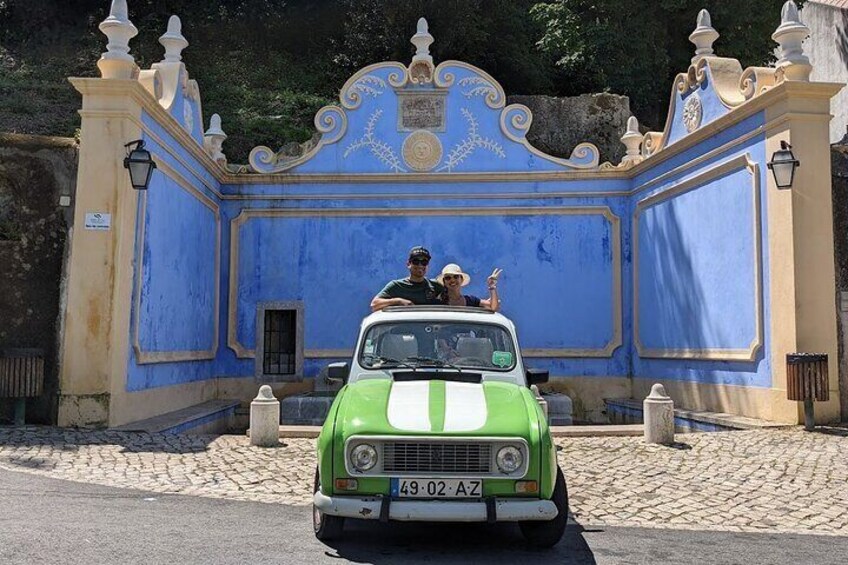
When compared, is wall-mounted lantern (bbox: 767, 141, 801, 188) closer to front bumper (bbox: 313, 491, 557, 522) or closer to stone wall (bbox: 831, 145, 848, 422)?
stone wall (bbox: 831, 145, 848, 422)

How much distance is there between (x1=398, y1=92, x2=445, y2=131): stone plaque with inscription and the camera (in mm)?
14430

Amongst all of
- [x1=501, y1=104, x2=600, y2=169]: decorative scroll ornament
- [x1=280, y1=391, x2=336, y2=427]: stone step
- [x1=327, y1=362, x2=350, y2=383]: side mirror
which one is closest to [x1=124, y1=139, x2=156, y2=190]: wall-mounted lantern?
[x1=280, y1=391, x2=336, y2=427]: stone step

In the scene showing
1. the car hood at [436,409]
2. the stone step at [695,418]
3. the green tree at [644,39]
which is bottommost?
the stone step at [695,418]

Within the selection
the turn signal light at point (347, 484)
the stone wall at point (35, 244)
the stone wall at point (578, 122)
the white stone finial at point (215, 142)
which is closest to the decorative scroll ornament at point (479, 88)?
the white stone finial at point (215, 142)

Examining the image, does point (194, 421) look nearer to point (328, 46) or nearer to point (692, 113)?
point (692, 113)

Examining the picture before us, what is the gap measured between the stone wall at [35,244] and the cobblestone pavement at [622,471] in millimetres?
1061

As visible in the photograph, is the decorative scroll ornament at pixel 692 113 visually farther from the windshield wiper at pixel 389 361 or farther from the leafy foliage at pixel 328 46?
the leafy foliage at pixel 328 46

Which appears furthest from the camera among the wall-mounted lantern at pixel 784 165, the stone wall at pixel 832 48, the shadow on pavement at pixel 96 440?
the stone wall at pixel 832 48

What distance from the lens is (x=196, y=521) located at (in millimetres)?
5668

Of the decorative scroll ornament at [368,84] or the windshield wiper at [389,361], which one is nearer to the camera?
the windshield wiper at [389,361]

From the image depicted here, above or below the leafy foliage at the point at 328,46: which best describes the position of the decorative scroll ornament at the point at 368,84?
below

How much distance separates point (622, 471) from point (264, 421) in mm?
4123

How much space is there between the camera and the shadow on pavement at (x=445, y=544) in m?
4.91

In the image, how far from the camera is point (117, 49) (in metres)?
10.1
